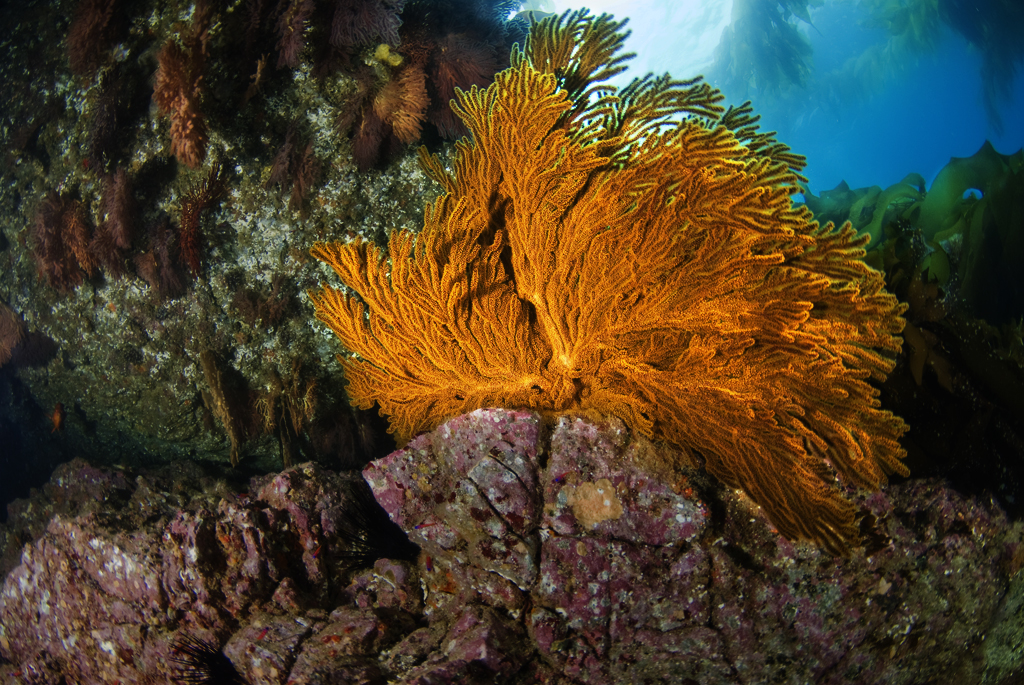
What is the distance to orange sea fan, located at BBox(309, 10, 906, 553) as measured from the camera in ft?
6.53

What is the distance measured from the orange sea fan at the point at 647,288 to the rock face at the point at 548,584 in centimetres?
29

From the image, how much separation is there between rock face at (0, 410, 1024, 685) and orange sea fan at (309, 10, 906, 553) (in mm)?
295

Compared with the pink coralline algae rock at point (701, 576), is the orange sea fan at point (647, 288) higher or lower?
higher

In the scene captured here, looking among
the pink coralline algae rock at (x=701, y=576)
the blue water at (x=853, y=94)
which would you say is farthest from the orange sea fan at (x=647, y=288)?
the blue water at (x=853, y=94)

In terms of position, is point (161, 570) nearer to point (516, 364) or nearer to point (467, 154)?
point (516, 364)

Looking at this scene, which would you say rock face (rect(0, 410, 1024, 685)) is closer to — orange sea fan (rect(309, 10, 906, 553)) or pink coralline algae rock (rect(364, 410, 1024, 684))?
pink coralline algae rock (rect(364, 410, 1024, 684))

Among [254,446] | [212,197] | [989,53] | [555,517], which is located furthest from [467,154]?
[989,53]

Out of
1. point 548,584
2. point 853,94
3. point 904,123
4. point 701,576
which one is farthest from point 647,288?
point 904,123

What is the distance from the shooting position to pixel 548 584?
2.40 meters

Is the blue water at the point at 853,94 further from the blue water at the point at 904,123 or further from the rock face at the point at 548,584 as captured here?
the rock face at the point at 548,584

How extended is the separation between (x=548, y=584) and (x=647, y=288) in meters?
1.70

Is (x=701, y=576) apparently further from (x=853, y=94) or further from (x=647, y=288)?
(x=853, y=94)

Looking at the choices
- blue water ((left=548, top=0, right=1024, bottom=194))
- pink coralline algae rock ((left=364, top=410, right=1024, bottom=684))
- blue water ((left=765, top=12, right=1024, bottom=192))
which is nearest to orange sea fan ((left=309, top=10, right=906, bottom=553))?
pink coralline algae rock ((left=364, top=410, right=1024, bottom=684))

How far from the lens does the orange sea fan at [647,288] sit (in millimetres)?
1990
